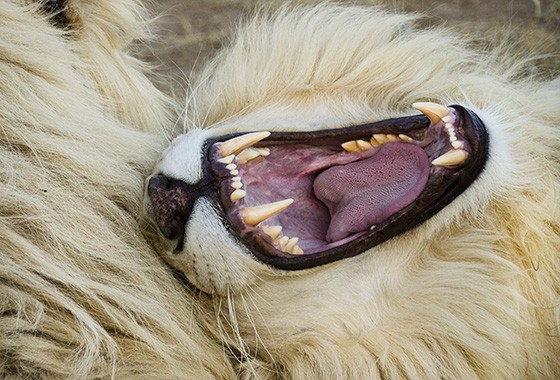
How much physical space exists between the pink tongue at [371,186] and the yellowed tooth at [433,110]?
9 centimetres

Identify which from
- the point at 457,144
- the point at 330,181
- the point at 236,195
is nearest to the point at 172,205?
the point at 236,195

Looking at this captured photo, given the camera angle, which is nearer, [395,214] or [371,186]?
[395,214]

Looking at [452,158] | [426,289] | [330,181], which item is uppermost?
[452,158]

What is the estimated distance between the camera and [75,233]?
1885mm

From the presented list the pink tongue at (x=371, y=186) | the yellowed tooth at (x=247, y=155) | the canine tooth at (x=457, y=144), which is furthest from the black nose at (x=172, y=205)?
the canine tooth at (x=457, y=144)

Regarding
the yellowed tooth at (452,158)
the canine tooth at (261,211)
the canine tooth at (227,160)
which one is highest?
the canine tooth at (227,160)

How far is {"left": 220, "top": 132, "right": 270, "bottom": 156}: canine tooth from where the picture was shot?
1967 mm

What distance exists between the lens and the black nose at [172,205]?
1.90 m

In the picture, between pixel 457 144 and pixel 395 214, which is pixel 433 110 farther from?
pixel 395 214

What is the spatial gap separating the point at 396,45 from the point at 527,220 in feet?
2.00

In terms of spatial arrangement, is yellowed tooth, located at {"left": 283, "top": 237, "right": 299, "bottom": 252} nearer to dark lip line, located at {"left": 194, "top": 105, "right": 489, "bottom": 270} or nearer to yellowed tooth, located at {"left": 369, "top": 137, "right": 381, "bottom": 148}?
dark lip line, located at {"left": 194, "top": 105, "right": 489, "bottom": 270}

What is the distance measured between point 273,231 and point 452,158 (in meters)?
0.40

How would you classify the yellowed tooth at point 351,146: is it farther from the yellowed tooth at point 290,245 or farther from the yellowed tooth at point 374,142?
the yellowed tooth at point 290,245

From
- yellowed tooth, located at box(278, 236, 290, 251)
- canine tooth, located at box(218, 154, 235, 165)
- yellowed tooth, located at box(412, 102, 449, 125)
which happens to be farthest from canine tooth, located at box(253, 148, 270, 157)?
yellowed tooth, located at box(412, 102, 449, 125)
